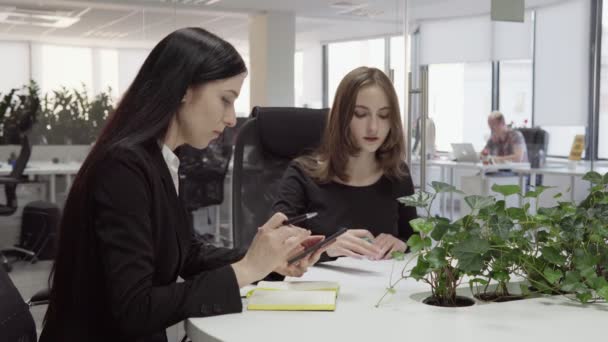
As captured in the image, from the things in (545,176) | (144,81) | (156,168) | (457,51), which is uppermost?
(457,51)

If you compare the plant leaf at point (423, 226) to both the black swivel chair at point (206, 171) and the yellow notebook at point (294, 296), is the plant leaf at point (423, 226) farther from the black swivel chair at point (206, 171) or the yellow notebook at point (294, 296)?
the black swivel chair at point (206, 171)

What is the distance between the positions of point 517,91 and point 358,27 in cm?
166

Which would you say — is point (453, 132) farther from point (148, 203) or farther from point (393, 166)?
point (148, 203)

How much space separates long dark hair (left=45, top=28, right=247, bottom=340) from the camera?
4.32 ft

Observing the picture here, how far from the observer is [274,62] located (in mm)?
7156

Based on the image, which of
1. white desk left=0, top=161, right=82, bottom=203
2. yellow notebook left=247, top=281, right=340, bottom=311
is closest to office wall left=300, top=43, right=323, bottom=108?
white desk left=0, top=161, right=82, bottom=203

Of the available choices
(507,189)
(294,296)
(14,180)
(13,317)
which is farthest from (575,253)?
(14,180)

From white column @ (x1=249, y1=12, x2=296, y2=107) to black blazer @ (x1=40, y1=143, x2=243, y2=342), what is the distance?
546 centimetres

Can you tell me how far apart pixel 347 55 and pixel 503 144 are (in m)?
1.70

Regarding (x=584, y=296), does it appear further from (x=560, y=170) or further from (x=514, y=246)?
(x=560, y=170)

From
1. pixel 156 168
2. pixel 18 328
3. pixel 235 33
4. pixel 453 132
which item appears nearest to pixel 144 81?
pixel 156 168

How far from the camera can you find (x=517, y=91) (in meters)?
6.52

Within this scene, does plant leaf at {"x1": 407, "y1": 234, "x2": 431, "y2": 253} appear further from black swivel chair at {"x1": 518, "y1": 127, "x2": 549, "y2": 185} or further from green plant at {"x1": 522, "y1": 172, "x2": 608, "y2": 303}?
black swivel chair at {"x1": 518, "y1": 127, "x2": 549, "y2": 185}

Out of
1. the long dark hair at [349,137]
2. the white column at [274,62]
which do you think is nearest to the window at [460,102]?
the white column at [274,62]
